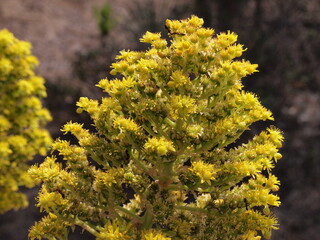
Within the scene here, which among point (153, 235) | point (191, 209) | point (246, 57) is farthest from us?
point (246, 57)

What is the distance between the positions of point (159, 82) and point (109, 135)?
437 millimetres

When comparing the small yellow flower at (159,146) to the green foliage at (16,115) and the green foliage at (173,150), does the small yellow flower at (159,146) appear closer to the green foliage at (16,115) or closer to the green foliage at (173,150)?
the green foliage at (173,150)

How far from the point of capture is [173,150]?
8.25ft

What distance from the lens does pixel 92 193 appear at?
2.79 metres

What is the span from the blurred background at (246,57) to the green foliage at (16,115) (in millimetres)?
4315

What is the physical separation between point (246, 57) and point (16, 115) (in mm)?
6386

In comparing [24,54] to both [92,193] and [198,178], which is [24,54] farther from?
[198,178]

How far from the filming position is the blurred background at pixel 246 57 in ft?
25.4

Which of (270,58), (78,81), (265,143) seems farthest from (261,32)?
(265,143)

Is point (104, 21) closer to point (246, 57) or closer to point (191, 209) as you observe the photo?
point (246, 57)

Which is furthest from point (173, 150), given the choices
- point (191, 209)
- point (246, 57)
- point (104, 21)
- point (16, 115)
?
point (104, 21)

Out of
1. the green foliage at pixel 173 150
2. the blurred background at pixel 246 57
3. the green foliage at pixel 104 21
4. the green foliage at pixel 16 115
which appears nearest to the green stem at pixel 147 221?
the green foliage at pixel 173 150

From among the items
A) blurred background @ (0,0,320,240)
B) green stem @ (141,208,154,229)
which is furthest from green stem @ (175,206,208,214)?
blurred background @ (0,0,320,240)

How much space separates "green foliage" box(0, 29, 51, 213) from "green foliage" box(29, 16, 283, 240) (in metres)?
0.18
